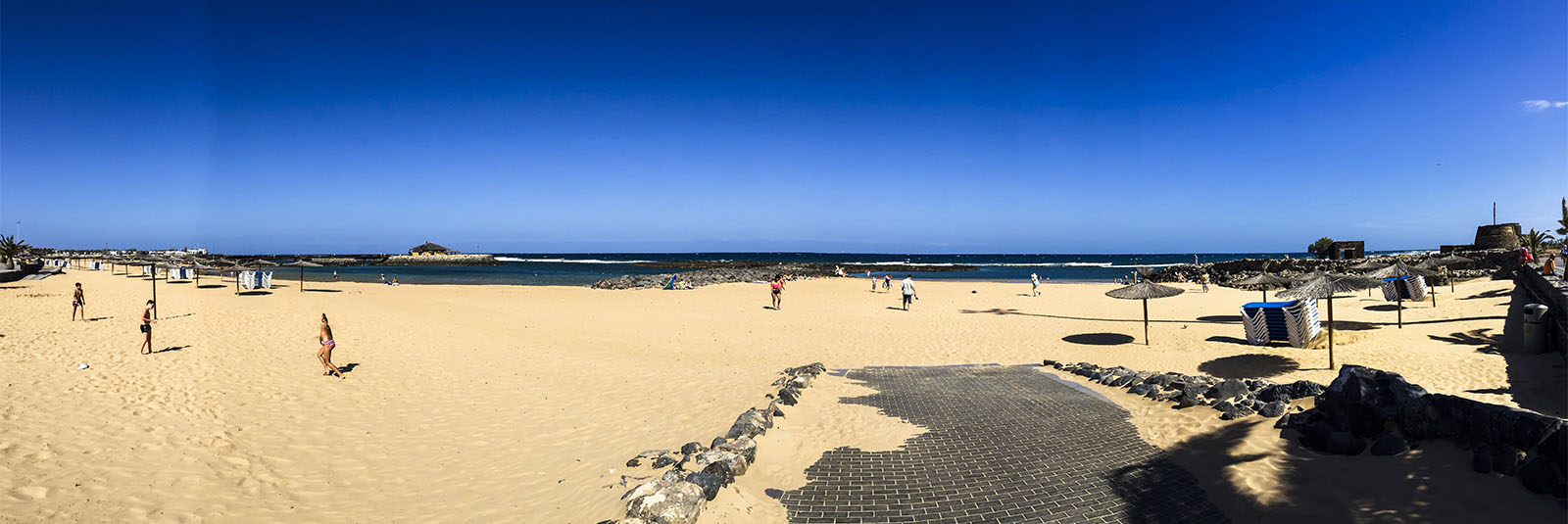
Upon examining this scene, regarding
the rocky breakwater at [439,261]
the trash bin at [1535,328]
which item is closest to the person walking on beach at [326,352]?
the trash bin at [1535,328]

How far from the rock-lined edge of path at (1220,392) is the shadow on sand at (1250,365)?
9.32 ft

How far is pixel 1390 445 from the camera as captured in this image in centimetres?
568

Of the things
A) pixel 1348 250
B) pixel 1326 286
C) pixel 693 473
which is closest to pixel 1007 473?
pixel 693 473

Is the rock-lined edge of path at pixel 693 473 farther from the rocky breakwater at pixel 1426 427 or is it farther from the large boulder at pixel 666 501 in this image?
the rocky breakwater at pixel 1426 427

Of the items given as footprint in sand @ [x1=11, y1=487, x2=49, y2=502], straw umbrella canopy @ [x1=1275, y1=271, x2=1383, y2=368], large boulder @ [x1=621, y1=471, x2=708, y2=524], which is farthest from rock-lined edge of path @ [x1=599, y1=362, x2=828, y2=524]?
straw umbrella canopy @ [x1=1275, y1=271, x2=1383, y2=368]

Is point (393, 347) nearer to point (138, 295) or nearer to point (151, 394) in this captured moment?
point (151, 394)

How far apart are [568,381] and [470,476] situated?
4.70 m

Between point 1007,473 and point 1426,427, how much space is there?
11.9 ft

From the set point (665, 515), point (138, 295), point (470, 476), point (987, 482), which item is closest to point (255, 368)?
point (470, 476)

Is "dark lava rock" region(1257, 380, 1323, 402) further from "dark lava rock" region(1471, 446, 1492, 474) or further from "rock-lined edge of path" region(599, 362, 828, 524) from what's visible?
"rock-lined edge of path" region(599, 362, 828, 524)

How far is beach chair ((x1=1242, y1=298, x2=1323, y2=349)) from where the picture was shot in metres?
13.1

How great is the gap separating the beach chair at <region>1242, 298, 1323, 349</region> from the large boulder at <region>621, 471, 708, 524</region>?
1369 cm

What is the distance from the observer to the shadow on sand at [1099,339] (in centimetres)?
1576

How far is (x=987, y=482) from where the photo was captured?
614cm
